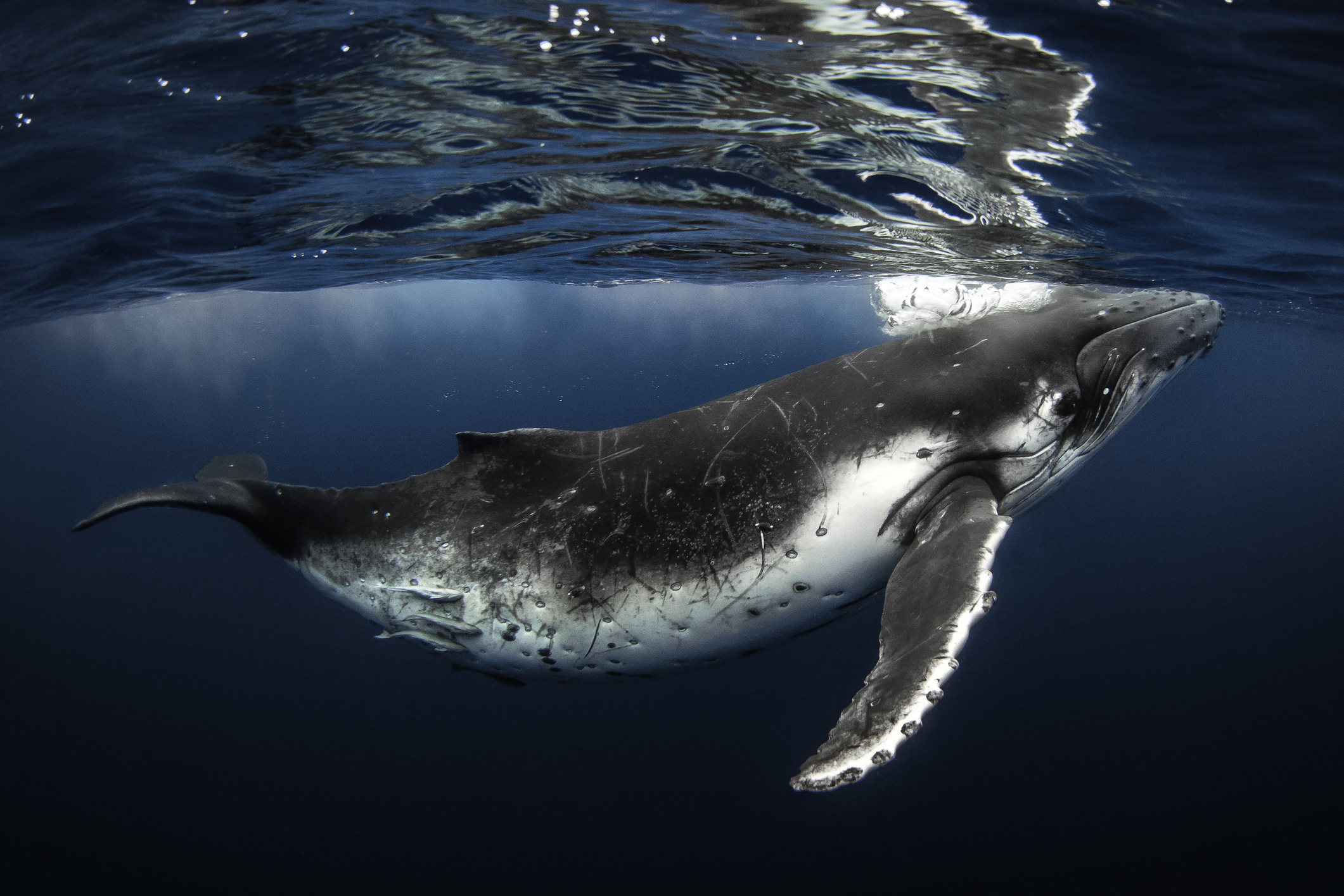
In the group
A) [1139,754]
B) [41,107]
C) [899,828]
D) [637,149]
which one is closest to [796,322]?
[1139,754]

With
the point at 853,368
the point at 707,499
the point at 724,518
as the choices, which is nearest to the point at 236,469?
the point at 707,499

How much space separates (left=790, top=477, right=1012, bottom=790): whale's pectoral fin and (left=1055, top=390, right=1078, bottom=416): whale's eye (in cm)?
104

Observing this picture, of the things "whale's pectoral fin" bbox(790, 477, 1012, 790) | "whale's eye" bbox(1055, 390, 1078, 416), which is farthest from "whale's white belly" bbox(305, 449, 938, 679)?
"whale's eye" bbox(1055, 390, 1078, 416)

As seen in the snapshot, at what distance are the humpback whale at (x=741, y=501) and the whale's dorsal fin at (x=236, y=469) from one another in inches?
27.3

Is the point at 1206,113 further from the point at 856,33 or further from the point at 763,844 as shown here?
the point at 763,844

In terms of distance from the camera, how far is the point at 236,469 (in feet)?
20.0

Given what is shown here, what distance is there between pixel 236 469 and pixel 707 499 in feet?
15.8

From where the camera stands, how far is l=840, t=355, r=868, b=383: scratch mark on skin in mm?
4420

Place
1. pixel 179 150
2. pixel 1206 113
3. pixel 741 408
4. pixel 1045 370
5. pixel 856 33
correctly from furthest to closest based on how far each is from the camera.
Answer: pixel 179 150
pixel 1206 113
pixel 856 33
pixel 741 408
pixel 1045 370

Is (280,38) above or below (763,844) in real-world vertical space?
above

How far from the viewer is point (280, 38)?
218 inches

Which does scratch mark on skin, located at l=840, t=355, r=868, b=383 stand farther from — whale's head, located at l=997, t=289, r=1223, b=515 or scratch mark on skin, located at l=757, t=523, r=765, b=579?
scratch mark on skin, located at l=757, t=523, r=765, b=579

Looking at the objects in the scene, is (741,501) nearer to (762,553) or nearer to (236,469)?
(762,553)

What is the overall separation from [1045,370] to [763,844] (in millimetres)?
12833
